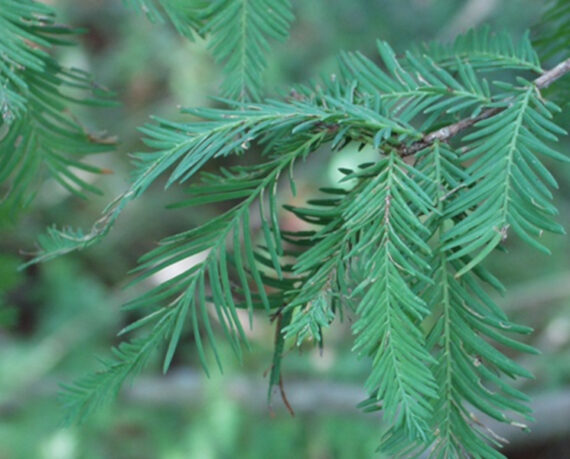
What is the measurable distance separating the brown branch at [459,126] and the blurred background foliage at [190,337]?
0.93 meters

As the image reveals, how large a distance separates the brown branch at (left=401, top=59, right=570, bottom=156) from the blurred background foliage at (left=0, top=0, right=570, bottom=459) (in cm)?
93

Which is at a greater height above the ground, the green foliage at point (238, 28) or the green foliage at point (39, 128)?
the green foliage at point (238, 28)

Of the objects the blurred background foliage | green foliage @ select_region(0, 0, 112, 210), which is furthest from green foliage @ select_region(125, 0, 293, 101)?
the blurred background foliage

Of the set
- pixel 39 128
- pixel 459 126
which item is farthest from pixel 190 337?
pixel 459 126

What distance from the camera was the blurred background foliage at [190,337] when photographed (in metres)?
1.50

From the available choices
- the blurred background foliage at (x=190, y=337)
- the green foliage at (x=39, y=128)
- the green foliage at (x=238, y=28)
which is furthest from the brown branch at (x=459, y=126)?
the blurred background foliage at (x=190, y=337)

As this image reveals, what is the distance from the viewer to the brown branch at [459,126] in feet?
1.15

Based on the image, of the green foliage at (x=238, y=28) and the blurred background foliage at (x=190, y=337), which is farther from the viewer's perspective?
the blurred background foliage at (x=190, y=337)

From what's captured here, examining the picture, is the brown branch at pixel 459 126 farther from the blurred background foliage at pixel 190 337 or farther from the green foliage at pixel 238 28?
the blurred background foliage at pixel 190 337

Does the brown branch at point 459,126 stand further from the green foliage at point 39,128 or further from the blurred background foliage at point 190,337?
the blurred background foliage at point 190,337

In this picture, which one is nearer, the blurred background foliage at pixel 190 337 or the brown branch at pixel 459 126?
the brown branch at pixel 459 126

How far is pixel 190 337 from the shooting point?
2.10 m

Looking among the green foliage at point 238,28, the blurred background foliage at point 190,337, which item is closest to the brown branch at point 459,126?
the green foliage at point 238,28

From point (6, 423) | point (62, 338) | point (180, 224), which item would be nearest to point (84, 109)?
point (180, 224)
